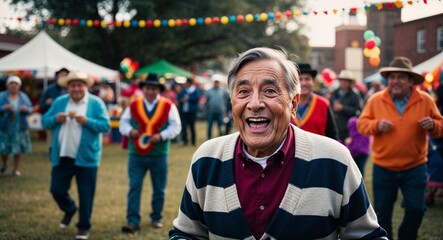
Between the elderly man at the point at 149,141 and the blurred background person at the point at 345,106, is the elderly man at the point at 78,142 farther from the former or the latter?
the blurred background person at the point at 345,106

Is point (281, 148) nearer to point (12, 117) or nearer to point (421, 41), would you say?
point (421, 41)

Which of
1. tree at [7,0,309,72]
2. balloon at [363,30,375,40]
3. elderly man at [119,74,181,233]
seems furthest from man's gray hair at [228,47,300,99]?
tree at [7,0,309,72]

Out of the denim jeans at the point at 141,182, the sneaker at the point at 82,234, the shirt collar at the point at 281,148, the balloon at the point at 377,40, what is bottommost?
the sneaker at the point at 82,234

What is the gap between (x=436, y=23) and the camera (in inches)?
225

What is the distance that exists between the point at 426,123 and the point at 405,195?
0.79m

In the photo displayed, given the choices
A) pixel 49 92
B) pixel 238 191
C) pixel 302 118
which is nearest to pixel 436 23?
pixel 302 118

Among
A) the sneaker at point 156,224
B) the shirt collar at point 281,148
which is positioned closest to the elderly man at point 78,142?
the sneaker at point 156,224

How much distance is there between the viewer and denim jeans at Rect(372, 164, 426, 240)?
16.8 feet

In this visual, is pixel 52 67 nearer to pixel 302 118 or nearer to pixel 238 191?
pixel 302 118

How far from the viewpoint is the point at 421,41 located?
248 inches

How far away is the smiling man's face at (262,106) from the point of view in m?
2.52

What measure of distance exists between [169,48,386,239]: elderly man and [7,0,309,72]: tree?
19880 millimetres

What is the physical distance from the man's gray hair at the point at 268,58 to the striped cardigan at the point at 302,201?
270 mm

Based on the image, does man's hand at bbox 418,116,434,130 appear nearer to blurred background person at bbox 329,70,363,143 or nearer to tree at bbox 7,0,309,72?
blurred background person at bbox 329,70,363,143
